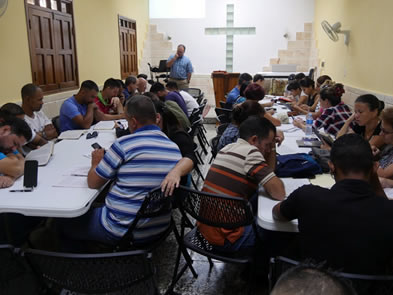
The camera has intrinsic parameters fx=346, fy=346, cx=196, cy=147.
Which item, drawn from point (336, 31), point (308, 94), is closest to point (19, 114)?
point (308, 94)

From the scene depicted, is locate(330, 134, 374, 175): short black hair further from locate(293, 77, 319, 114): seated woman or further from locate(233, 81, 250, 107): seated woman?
locate(293, 77, 319, 114): seated woman

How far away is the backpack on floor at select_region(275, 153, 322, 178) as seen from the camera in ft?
6.95

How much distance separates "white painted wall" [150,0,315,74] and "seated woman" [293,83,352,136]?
6.18m

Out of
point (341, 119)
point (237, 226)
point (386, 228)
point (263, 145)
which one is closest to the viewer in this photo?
point (386, 228)

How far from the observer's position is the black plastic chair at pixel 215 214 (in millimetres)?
1688

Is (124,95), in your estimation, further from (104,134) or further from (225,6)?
(225,6)

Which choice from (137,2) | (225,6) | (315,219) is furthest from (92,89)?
(225,6)

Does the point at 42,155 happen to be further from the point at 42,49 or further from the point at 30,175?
the point at 42,49

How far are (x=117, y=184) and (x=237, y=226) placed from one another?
67cm

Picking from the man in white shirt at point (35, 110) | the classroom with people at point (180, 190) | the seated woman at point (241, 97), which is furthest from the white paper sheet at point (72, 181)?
the seated woman at point (241, 97)

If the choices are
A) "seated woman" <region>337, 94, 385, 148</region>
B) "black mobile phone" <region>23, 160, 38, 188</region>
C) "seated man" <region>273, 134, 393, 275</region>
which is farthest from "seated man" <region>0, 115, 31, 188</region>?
"seated woman" <region>337, 94, 385, 148</region>

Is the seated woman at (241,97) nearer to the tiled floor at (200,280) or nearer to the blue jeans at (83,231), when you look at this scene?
the tiled floor at (200,280)

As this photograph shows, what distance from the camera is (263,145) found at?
2.02 metres

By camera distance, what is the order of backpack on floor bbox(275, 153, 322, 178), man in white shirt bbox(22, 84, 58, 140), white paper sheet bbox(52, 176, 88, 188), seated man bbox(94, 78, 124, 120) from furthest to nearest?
seated man bbox(94, 78, 124, 120)
man in white shirt bbox(22, 84, 58, 140)
backpack on floor bbox(275, 153, 322, 178)
white paper sheet bbox(52, 176, 88, 188)
